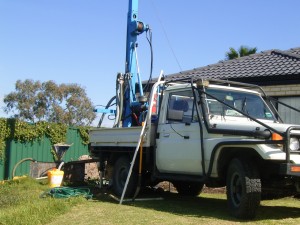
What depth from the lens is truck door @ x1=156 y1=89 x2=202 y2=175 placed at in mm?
8250

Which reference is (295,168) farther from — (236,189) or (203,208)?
(203,208)

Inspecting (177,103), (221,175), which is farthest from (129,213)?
(177,103)

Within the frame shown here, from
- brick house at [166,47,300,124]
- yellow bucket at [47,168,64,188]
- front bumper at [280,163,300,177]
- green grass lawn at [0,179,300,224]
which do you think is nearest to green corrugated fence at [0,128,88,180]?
yellow bucket at [47,168,64,188]

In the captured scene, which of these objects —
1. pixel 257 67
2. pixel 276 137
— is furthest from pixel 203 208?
pixel 257 67

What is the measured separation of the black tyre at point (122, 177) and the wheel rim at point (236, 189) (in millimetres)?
2859

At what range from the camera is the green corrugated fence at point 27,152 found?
1557cm

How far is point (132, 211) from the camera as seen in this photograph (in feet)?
26.1

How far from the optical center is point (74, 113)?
48719mm

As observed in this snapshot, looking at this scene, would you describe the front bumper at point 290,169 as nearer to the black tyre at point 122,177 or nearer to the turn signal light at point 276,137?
the turn signal light at point 276,137

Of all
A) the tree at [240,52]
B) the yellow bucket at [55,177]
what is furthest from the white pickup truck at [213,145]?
the tree at [240,52]

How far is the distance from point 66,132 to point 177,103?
9.62 m

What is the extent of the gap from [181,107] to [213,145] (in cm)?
136

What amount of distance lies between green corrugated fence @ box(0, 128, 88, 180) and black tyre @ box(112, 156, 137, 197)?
6.31 m

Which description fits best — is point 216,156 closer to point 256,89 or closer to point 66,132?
point 256,89
